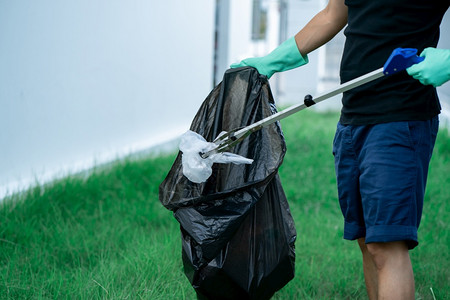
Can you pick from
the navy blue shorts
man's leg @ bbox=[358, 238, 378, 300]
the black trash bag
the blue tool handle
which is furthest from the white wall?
the blue tool handle

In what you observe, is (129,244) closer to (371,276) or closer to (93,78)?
(371,276)

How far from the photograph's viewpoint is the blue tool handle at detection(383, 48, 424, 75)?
64.7 inches

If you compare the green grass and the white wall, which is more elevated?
the white wall

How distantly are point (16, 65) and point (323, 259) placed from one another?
2.08 metres

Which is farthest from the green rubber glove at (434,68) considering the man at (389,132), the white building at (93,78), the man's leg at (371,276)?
the white building at (93,78)

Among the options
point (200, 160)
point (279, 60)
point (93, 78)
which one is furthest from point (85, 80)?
point (200, 160)

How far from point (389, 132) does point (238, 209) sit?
571 mm

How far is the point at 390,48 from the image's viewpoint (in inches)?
73.9

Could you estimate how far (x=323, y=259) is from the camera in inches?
118

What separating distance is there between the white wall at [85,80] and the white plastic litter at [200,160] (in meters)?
1.62

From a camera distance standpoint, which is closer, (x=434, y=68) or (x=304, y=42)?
(x=434, y=68)

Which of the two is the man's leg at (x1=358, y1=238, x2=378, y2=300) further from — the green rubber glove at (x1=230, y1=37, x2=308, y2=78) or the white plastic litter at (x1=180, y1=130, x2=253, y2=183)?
the green rubber glove at (x1=230, y1=37, x2=308, y2=78)

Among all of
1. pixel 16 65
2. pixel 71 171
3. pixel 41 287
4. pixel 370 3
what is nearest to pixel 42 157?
pixel 71 171

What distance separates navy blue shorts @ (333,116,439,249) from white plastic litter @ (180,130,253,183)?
1.33ft
